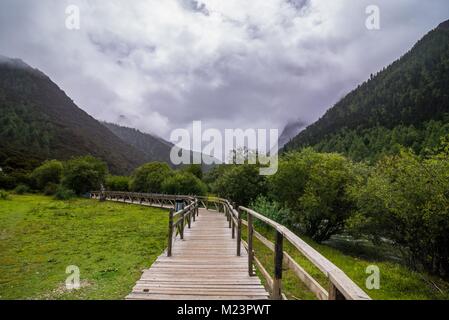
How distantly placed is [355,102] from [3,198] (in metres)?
156

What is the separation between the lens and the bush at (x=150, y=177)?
3989 cm

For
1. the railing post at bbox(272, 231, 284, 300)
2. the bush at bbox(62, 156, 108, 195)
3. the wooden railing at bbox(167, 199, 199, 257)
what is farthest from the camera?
the bush at bbox(62, 156, 108, 195)

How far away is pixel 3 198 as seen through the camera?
36312 mm

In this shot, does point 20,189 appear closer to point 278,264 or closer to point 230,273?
point 230,273

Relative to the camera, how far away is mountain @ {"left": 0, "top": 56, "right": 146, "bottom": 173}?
8351cm

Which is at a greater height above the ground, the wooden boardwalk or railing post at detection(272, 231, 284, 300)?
railing post at detection(272, 231, 284, 300)

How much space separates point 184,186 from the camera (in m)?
32.7

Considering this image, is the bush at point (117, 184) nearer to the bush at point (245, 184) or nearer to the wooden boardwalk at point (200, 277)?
the bush at point (245, 184)

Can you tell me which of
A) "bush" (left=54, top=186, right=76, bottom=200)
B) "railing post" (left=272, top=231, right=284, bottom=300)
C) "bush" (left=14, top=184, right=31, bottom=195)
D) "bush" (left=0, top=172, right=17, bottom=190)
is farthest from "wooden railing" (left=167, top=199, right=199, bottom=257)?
"bush" (left=0, top=172, right=17, bottom=190)

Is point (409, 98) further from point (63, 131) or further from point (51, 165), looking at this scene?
point (63, 131)

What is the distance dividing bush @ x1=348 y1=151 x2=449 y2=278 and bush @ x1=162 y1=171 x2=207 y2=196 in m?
19.9

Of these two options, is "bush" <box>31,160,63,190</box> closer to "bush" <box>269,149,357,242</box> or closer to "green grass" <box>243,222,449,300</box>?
"bush" <box>269,149,357,242</box>

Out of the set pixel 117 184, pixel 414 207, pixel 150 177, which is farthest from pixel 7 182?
pixel 414 207
